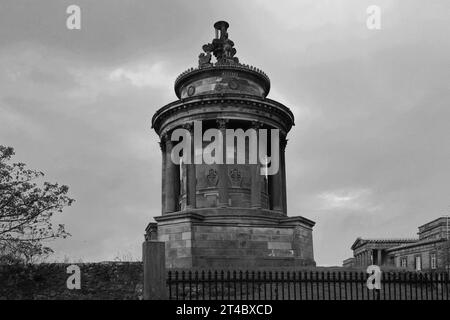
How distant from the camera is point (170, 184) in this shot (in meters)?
35.2

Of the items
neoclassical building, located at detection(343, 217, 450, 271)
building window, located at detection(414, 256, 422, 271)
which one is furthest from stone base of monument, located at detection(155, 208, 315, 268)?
building window, located at detection(414, 256, 422, 271)

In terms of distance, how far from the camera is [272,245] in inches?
1208

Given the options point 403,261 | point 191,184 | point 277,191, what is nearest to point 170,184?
point 191,184

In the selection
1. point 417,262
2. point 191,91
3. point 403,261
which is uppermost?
point 191,91

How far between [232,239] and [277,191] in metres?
5.80

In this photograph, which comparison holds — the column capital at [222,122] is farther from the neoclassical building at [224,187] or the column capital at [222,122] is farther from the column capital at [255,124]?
the column capital at [255,124]

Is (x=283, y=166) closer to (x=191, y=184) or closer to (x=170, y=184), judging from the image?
(x=191, y=184)

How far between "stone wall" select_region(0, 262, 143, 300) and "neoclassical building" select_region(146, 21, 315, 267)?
833 cm

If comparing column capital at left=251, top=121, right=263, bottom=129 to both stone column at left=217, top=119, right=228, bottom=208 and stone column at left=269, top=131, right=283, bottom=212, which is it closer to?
stone column at left=217, top=119, right=228, bottom=208

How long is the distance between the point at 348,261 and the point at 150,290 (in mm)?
91670

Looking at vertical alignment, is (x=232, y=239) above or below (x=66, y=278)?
above

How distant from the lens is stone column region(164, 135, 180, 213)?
115ft
